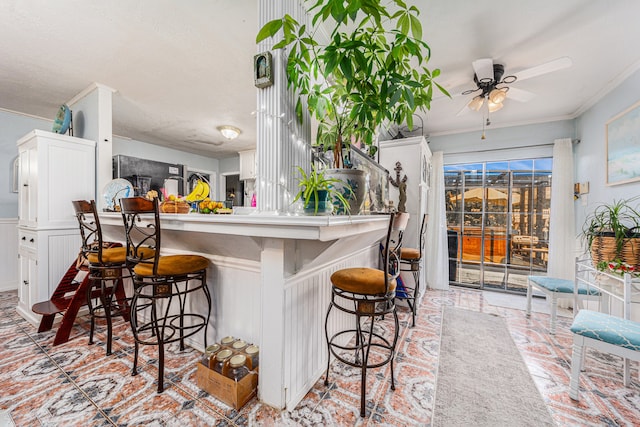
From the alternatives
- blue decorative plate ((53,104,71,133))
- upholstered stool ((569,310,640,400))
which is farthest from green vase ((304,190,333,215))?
blue decorative plate ((53,104,71,133))

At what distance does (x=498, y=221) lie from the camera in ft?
12.9

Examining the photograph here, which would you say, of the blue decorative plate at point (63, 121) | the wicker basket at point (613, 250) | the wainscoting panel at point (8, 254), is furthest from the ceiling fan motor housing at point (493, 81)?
the wainscoting panel at point (8, 254)

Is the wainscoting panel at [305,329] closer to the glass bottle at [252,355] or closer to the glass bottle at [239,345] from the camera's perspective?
the glass bottle at [252,355]

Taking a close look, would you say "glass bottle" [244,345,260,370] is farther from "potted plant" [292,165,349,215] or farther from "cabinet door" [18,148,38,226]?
"cabinet door" [18,148,38,226]

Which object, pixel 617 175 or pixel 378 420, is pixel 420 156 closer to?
pixel 617 175

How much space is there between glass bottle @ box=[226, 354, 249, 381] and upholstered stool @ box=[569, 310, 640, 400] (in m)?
1.98

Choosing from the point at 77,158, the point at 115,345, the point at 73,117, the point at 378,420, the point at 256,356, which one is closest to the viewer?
the point at 378,420

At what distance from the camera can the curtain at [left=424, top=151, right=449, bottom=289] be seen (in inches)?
151

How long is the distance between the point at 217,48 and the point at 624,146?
3.86m

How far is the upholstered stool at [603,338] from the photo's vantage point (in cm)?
138

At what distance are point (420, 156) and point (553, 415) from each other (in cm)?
254

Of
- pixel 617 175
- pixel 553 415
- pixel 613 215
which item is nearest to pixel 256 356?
pixel 553 415

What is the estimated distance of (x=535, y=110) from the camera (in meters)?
3.22

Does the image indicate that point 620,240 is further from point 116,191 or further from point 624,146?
point 116,191
